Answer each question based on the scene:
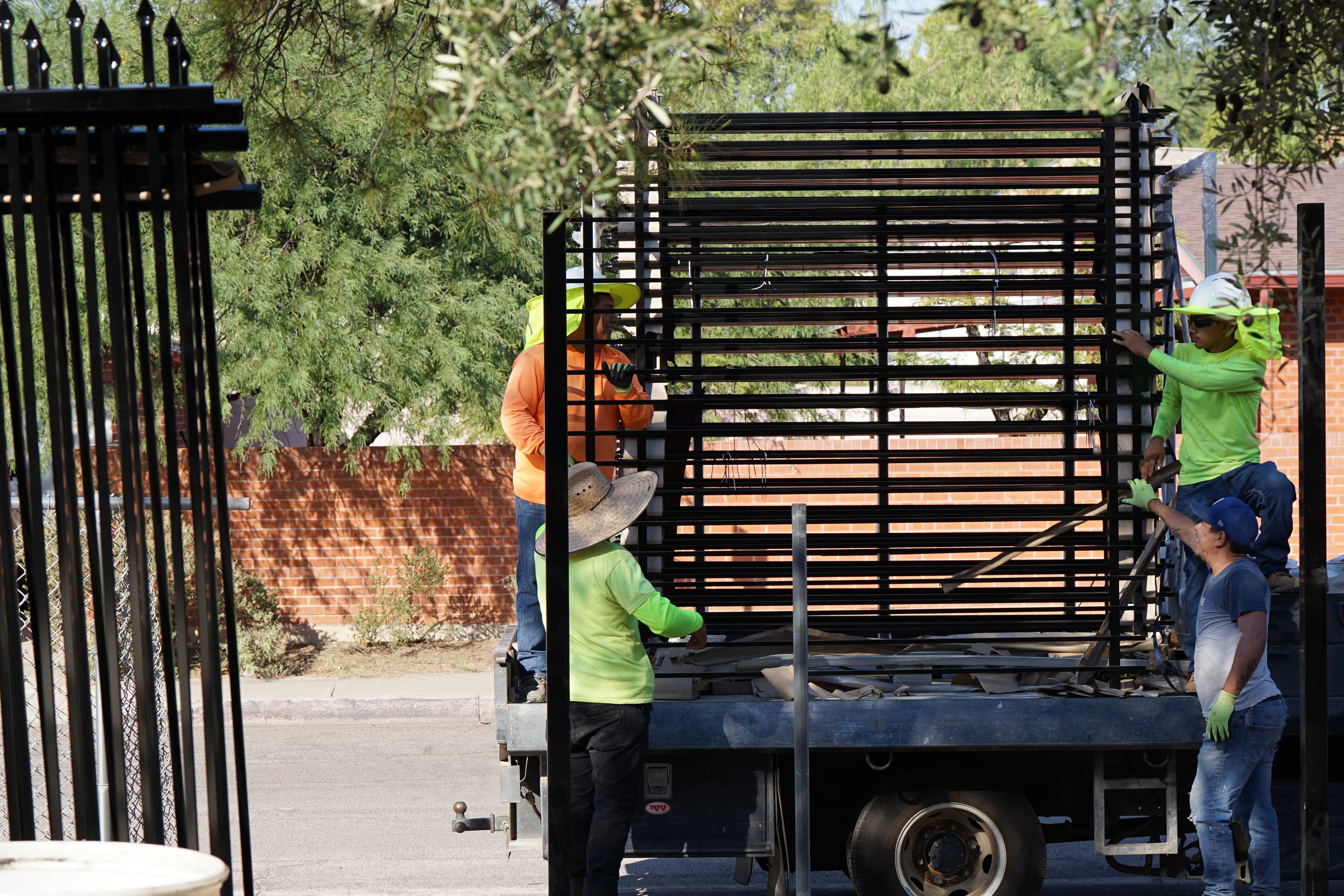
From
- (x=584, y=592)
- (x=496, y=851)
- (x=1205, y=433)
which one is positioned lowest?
(x=496, y=851)

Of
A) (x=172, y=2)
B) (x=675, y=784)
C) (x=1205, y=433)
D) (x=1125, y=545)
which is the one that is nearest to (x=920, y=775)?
(x=675, y=784)

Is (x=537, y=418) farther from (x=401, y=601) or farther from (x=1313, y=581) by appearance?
(x=401, y=601)

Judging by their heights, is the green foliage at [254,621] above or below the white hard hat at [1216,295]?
below

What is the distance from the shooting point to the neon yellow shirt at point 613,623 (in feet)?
16.8

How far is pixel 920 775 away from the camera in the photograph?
546 cm

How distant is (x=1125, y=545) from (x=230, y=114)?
414 centimetres

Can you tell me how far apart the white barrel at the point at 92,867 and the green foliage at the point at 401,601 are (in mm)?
10301

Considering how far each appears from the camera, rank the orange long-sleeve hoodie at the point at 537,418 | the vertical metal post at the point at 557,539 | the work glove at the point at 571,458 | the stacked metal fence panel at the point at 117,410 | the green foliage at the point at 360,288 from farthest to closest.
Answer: the green foliage at the point at 360,288
the orange long-sleeve hoodie at the point at 537,418
the work glove at the point at 571,458
the vertical metal post at the point at 557,539
the stacked metal fence panel at the point at 117,410

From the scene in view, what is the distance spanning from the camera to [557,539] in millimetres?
4898

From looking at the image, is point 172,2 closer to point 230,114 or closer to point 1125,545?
point 230,114

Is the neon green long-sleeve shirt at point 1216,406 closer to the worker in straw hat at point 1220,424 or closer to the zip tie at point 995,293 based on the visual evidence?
the worker in straw hat at point 1220,424

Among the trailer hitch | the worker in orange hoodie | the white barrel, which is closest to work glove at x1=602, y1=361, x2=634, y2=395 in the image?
the worker in orange hoodie

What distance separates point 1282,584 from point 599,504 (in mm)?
2801

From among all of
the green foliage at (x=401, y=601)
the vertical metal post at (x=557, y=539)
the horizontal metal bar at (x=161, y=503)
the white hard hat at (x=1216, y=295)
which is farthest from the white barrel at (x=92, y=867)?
the green foliage at (x=401, y=601)
